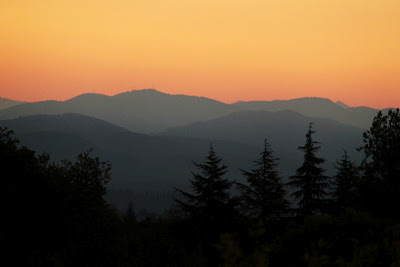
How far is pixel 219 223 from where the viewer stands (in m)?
25.4

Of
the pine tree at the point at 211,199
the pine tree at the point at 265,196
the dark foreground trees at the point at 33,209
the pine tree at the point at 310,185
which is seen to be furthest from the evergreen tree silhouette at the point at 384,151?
the dark foreground trees at the point at 33,209

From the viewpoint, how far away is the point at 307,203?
106ft

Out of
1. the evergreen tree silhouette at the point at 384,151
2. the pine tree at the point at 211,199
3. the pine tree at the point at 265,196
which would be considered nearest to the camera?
the pine tree at the point at 211,199

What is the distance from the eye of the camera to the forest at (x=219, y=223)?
10.5m

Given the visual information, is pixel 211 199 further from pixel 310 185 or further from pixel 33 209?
pixel 33 209

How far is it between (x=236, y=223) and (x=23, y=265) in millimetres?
15551

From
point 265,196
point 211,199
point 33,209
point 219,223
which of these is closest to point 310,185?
point 265,196

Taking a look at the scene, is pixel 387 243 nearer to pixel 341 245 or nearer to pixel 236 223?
pixel 341 245

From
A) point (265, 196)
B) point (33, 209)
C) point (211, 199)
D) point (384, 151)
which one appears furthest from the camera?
point (384, 151)

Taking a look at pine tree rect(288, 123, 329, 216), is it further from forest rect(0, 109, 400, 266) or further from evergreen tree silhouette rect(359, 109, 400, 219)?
evergreen tree silhouette rect(359, 109, 400, 219)

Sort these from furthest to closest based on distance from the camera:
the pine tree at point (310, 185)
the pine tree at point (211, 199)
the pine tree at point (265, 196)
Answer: the pine tree at point (310, 185)
the pine tree at point (265, 196)
the pine tree at point (211, 199)

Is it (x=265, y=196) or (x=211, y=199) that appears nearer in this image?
(x=211, y=199)

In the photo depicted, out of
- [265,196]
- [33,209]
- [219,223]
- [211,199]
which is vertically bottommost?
[219,223]

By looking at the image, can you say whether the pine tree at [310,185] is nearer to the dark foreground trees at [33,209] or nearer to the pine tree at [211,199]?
the pine tree at [211,199]
